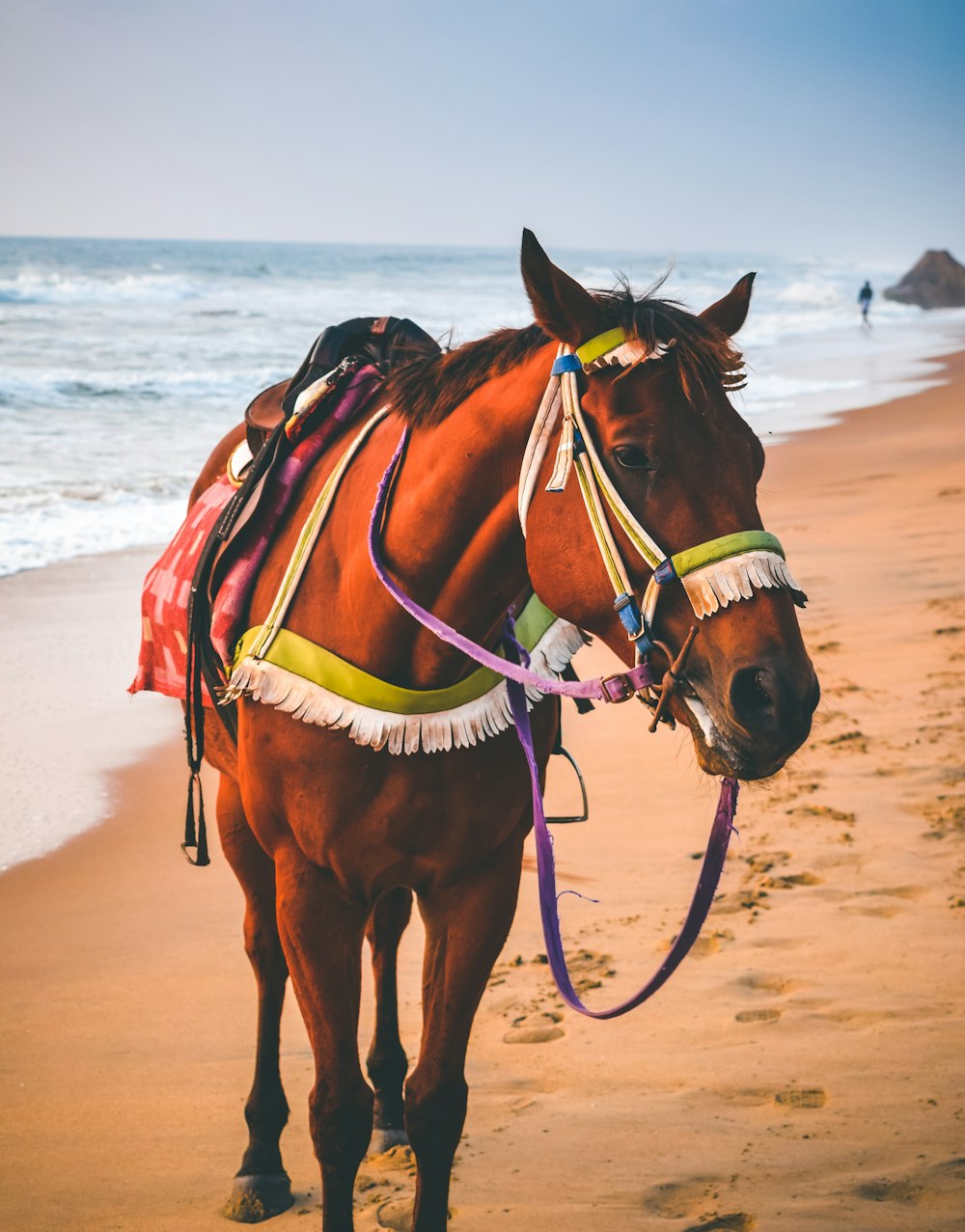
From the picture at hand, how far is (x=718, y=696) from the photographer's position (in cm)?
158

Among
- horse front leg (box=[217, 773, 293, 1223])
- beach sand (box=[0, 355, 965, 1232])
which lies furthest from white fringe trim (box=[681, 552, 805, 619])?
horse front leg (box=[217, 773, 293, 1223])

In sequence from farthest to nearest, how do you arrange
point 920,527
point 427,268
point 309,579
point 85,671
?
point 427,268
point 920,527
point 85,671
point 309,579

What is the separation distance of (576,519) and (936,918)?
252 cm

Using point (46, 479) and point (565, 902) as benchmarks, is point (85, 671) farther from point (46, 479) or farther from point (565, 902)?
point (46, 479)

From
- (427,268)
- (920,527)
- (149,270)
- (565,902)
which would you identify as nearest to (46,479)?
(920,527)

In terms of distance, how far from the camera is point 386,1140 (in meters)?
3.02

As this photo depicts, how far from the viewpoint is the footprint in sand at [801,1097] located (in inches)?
113

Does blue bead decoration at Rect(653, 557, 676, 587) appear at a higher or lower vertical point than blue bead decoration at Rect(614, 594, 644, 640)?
higher

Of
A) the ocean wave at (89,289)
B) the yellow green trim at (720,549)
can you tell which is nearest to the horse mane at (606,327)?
the yellow green trim at (720,549)

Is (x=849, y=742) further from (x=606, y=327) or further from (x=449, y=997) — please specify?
(x=606, y=327)

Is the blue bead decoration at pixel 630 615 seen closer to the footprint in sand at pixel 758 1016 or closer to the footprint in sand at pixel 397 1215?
the footprint in sand at pixel 397 1215

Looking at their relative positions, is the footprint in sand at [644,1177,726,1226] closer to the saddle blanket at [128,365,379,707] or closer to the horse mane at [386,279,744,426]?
the saddle blanket at [128,365,379,707]

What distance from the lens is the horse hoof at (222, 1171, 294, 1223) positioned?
2.73 meters

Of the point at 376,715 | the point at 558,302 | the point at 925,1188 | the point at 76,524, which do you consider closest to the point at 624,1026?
the point at 925,1188
